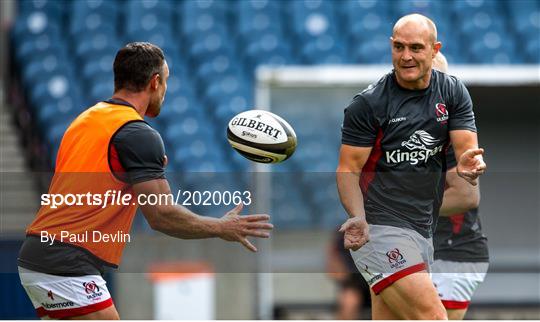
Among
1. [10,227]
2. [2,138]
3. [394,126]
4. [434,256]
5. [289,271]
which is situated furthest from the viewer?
[2,138]

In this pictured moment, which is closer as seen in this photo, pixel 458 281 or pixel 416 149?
pixel 416 149

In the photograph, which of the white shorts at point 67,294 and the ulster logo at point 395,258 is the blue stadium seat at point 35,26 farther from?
the ulster logo at point 395,258

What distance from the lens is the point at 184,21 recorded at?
13656mm

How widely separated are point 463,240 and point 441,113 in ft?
3.63

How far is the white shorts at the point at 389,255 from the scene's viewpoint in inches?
212

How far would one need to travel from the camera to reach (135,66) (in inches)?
204

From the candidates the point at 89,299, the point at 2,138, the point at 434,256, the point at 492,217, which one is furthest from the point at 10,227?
the point at 2,138

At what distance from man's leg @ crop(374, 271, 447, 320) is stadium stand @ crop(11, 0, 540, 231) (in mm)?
6882

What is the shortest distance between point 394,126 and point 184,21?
28.1 feet

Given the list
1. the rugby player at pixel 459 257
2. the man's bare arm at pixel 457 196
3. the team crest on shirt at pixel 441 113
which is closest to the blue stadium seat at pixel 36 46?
the rugby player at pixel 459 257

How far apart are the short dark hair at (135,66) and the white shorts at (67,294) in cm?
90

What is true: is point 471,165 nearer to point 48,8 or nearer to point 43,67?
point 43,67

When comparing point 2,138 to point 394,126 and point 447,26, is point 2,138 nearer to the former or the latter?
point 447,26

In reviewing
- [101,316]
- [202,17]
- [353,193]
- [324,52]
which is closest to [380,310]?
[353,193]
